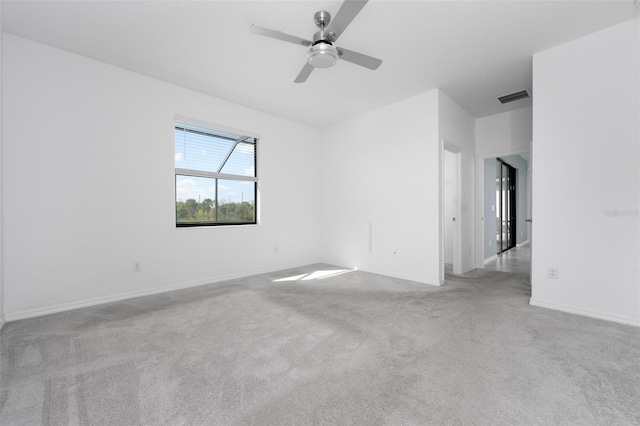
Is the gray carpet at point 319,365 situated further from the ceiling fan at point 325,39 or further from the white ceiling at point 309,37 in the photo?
the white ceiling at point 309,37

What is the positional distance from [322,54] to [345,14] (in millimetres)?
337

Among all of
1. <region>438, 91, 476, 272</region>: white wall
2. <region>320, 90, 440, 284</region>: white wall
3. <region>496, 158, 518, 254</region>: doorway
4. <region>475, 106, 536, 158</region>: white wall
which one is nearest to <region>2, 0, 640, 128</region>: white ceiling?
<region>438, 91, 476, 272</region>: white wall

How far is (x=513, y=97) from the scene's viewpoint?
399 cm

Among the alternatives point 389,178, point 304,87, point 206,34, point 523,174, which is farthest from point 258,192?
point 523,174

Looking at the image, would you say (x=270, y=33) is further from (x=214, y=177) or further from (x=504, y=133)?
(x=504, y=133)

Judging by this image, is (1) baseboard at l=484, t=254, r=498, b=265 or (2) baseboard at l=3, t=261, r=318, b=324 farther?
(1) baseboard at l=484, t=254, r=498, b=265

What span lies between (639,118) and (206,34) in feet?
13.0

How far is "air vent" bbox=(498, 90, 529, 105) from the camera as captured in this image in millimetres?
3839

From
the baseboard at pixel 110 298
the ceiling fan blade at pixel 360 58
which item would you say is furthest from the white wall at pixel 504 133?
the baseboard at pixel 110 298

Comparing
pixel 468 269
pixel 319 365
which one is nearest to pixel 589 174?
pixel 468 269

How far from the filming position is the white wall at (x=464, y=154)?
4000 millimetres

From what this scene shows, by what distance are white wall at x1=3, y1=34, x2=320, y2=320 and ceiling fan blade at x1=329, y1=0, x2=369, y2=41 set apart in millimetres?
2489

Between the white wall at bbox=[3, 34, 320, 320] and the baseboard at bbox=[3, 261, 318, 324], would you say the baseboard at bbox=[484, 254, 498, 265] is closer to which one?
the baseboard at bbox=[3, 261, 318, 324]

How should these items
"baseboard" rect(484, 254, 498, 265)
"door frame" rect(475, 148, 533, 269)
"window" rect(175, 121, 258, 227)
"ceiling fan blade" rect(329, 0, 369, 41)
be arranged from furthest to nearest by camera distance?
"baseboard" rect(484, 254, 498, 265)
"door frame" rect(475, 148, 533, 269)
"window" rect(175, 121, 258, 227)
"ceiling fan blade" rect(329, 0, 369, 41)
